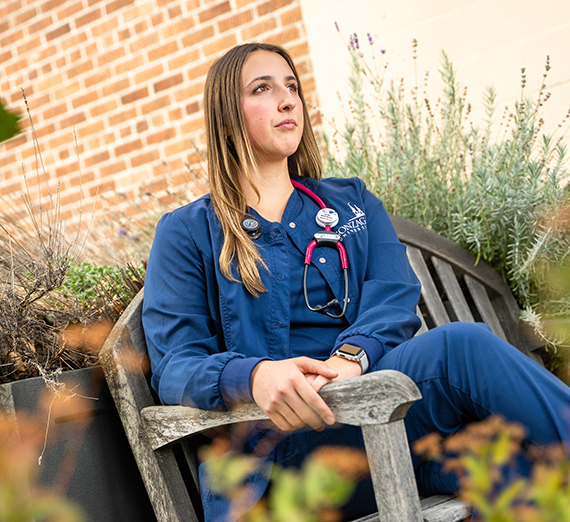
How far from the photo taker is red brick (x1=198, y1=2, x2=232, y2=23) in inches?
137

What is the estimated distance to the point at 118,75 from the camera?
3.82m

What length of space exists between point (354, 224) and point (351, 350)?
0.49 metres

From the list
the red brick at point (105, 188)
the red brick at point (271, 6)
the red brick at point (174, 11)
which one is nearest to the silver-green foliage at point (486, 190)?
the red brick at point (271, 6)

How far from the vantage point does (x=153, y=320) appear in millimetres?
1531

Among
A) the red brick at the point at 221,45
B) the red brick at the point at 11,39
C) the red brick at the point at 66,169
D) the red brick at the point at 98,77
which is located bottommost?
the red brick at the point at 66,169

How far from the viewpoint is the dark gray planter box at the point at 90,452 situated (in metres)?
1.37

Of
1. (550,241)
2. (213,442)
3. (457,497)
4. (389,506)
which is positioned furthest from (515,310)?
(389,506)

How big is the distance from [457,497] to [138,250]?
1966 millimetres

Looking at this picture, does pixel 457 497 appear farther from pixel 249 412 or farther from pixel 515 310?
pixel 515 310

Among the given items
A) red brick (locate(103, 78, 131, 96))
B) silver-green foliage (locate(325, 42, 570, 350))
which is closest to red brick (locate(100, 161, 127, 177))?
red brick (locate(103, 78, 131, 96))

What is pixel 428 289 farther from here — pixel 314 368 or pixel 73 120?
pixel 73 120

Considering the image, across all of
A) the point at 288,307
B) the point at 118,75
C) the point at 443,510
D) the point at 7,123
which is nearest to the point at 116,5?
the point at 118,75

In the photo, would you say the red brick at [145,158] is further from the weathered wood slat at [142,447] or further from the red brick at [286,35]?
the weathered wood slat at [142,447]

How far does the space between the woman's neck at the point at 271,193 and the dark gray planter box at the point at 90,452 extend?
0.66 m
